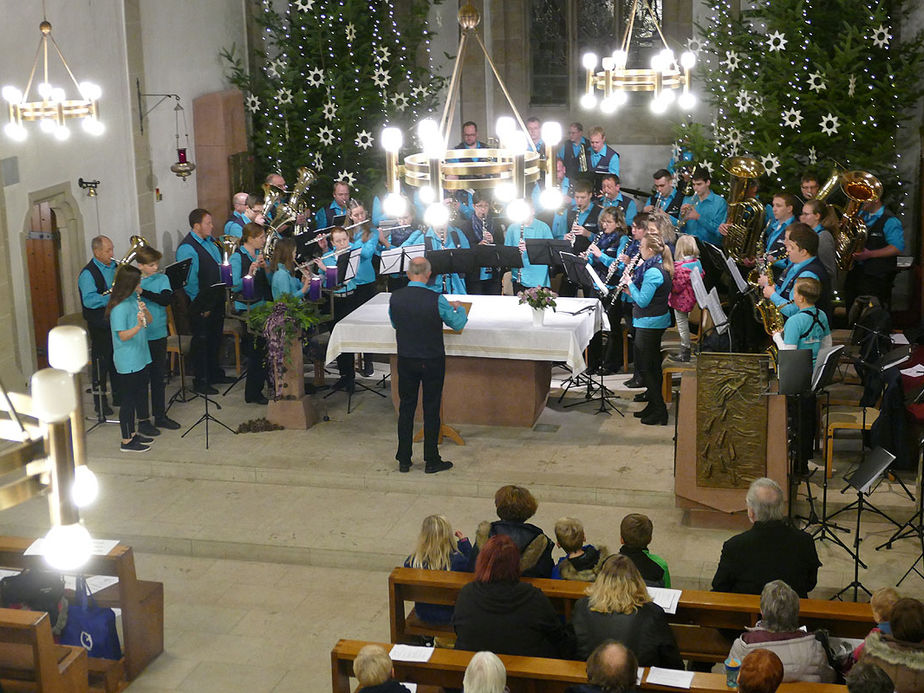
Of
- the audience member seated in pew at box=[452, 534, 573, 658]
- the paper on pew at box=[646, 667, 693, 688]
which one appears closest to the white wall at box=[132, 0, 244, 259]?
the audience member seated in pew at box=[452, 534, 573, 658]

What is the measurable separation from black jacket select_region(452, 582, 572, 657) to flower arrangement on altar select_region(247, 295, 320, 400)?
4.95 metres

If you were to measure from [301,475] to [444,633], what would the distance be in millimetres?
3315

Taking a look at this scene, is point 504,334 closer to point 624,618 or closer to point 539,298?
point 539,298

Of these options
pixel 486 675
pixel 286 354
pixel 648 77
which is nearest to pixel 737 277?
pixel 648 77

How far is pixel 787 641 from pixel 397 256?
266 inches

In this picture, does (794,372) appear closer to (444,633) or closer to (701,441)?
(701,441)

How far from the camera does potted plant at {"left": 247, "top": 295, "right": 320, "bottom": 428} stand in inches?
426

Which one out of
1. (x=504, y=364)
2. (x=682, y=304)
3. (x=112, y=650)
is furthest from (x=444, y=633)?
(x=682, y=304)

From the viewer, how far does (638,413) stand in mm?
11203

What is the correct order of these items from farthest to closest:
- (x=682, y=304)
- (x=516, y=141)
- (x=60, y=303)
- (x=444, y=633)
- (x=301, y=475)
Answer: (x=60, y=303), (x=682, y=304), (x=301, y=475), (x=444, y=633), (x=516, y=141)

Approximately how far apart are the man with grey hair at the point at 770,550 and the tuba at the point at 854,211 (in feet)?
20.6

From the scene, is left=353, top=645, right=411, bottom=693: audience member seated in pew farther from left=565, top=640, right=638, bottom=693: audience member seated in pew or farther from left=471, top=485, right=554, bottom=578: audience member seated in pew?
left=471, top=485, right=554, bottom=578: audience member seated in pew

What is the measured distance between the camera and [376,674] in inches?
217

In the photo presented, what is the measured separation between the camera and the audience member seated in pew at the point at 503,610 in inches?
243
